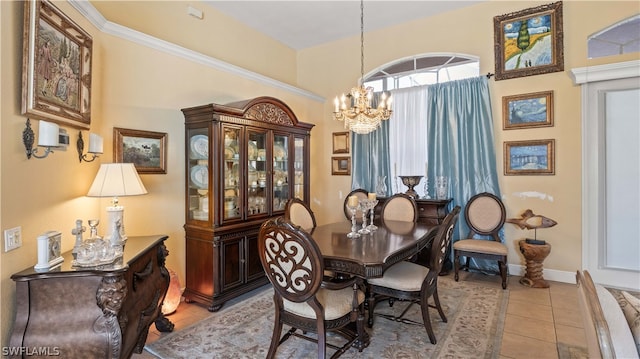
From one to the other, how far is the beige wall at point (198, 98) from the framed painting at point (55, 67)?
5 cm

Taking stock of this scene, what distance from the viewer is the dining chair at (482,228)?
12.4ft

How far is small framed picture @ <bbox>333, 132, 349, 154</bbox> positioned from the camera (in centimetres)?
546

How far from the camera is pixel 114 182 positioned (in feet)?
7.92

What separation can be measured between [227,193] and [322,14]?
9.92ft

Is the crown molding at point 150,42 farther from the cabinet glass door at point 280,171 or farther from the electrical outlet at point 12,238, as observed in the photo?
the electrical outlet at point 12,238

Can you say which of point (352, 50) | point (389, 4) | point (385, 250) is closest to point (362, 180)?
point (352, 50)

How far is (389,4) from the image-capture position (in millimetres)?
4352

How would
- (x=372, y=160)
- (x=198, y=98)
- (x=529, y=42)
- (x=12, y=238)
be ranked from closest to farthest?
(x=12, y=238), (x=198, y=98), (x=529, y=42), (x=372, y=160)

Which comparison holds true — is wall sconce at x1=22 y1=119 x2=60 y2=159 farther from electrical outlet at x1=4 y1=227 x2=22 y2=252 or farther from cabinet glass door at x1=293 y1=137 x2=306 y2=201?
cabinet glass door at x1=293 y1=137 x2=306 y2=201

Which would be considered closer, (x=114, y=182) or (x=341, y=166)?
(x=114, y=182)

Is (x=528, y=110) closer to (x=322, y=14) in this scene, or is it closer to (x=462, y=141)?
(x=462, y=141)

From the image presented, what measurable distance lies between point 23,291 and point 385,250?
219 centimetres

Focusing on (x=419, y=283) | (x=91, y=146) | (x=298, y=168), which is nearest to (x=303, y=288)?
(x=419, y=283)

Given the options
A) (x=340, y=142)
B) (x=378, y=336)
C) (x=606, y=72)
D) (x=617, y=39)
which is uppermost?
(x=617, y=39)
